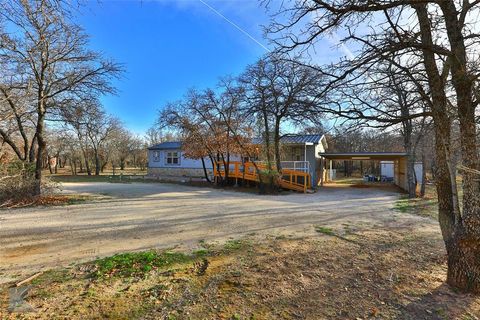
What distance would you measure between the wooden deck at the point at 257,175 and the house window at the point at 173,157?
905 centimetres

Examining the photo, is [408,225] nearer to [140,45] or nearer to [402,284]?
[402,284]

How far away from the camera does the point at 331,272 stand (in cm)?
373

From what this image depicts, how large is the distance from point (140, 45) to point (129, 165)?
52721mm

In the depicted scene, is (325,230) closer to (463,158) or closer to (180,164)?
(463,158)

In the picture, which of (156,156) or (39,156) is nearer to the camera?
(39,156)

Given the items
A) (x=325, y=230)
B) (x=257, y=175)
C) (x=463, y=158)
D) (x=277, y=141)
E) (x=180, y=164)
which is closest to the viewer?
(x=463, y=158)

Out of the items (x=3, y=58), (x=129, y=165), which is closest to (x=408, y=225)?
(x=3, y=58)

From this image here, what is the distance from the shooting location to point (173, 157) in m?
27.1

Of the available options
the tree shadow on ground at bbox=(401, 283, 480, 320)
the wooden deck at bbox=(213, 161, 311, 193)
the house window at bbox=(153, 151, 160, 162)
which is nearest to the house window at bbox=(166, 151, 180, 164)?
the house window at bbox=(153, 151, 160, 162)

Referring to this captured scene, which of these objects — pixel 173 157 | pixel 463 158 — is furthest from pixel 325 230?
pixel 173 157

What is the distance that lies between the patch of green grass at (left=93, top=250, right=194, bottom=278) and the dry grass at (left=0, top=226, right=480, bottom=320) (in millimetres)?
83

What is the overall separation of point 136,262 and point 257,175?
1295 centimetres

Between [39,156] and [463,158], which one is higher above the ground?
[39,156]

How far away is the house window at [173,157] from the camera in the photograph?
26.8 meters
